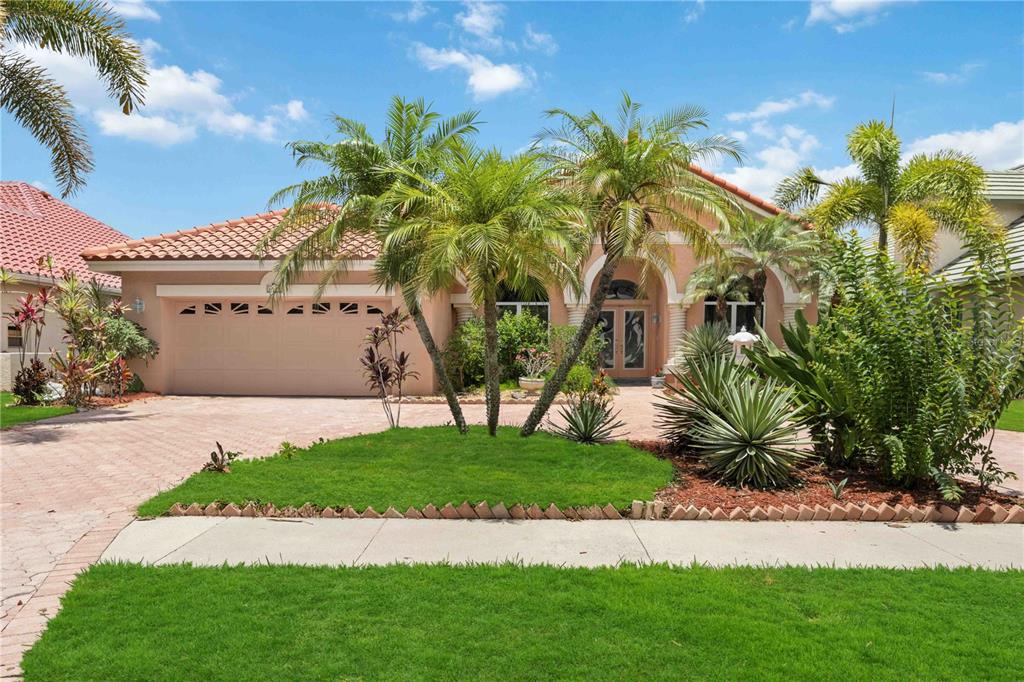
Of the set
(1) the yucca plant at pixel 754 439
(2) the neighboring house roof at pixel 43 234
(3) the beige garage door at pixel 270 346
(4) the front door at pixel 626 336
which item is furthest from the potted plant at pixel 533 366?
(2) the neighboring house roof at pixel 43 234

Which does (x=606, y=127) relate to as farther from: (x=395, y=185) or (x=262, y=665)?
(x=262, y=665)

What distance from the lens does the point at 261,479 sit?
24.4 ft

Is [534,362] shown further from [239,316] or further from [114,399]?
[114,399]

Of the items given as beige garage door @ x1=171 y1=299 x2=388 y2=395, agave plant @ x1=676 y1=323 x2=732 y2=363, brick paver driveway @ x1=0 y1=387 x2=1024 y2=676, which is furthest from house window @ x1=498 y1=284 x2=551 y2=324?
beige garage door @ x1=171 y1=299 x2=388 y2=395

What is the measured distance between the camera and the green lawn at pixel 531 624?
3529 mm

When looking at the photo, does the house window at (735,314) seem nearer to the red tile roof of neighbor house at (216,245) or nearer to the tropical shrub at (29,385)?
the red tile roof of neighbor house at (216,245)

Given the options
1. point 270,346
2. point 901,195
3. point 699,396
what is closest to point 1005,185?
point 901,195

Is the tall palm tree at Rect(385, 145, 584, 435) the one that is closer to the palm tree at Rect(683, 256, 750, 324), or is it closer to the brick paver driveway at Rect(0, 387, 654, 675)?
the brick paver driveway at Rect(0, 387, 654, 675)

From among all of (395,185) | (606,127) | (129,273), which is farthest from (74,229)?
(606,127)

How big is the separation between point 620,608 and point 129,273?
56.0 feet

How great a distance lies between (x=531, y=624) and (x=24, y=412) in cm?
1461

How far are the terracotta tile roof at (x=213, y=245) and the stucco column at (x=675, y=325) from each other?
981 cm

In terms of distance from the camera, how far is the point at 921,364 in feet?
23.4

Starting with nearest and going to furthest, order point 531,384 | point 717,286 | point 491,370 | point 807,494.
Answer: point 807,494 < point 491,370 < point 531,384 < point 717,286
